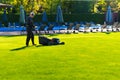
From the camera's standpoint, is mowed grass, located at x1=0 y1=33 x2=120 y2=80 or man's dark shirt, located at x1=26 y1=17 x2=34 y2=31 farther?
man's dark shirt, located at x1=26 y1=17 x2=34 y2=31

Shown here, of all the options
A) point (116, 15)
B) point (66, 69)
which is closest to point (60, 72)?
point (66, 69)

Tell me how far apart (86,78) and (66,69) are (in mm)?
1656

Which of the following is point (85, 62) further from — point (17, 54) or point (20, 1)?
point (20, 1)

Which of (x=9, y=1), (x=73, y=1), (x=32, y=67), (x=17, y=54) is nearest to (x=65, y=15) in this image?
(x=73, y=1)

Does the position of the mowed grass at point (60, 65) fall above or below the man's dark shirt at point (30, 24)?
below

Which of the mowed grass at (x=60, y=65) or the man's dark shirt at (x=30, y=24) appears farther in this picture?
the man's dark shirt at (x=30, y=24)

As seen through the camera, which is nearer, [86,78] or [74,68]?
[86,78]

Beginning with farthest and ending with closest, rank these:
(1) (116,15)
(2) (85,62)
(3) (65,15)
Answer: (1) (116,15), (3) (65,15), (2) (85,62)

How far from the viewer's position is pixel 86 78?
10531mm

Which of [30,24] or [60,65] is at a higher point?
[30,24]

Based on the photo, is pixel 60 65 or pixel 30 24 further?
pixel 30 24

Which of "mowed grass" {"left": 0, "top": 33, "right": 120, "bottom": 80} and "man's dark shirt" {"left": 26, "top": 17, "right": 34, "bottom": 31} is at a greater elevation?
"man's dark shirt" {"left": 26, "top": 17, "right": 34, "bottom": 31}

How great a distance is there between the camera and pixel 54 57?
14.9m

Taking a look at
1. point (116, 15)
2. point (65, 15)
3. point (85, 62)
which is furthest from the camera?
point (116, 15)
